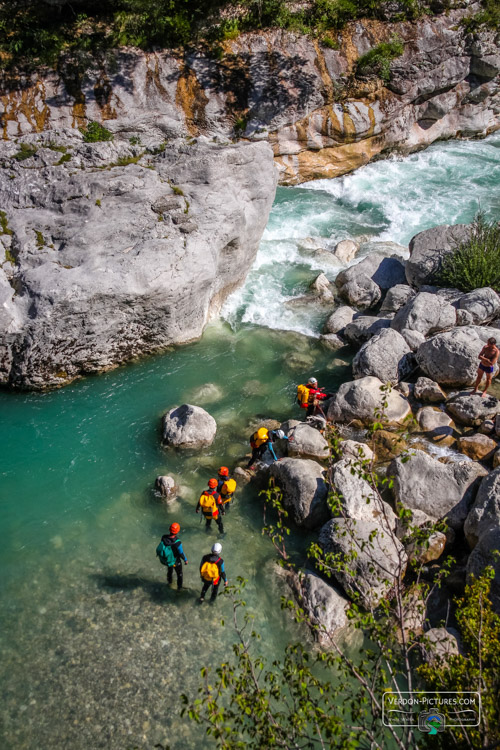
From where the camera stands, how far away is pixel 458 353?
50.4 feet

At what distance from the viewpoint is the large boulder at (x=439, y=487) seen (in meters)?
12.0

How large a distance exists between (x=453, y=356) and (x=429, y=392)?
1.31 m

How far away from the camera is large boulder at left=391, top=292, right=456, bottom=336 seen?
17.2 metres

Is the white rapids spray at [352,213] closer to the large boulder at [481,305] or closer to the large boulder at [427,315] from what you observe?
the large boulder at [427,315]

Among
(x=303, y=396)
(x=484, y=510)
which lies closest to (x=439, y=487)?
(x=484, y=510)

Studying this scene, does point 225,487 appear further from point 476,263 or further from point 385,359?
point 476,263

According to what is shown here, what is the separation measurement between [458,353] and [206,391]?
7798 mm

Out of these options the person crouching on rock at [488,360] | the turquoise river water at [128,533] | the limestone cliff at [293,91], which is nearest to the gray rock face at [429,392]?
the person crouching on rock at [488,360]

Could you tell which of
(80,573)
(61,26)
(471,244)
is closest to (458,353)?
(471,244)

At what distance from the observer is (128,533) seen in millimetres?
12258

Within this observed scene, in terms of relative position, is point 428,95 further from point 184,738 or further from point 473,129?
point 184,738

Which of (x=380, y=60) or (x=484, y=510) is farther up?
(x=380, y=60)

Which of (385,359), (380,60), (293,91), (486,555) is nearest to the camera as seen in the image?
(486,555)

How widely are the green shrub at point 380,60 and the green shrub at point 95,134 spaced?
18.9 meters
